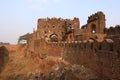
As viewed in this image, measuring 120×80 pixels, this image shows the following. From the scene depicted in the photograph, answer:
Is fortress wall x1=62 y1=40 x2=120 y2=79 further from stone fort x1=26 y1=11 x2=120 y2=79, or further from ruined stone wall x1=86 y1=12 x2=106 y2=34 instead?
ruined stone wall x1=86 y1=12 x2=106 y2=34

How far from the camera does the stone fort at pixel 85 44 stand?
13732mm

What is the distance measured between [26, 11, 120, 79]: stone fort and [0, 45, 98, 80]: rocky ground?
96 centimetres

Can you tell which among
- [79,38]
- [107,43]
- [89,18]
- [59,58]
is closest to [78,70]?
[107,43]

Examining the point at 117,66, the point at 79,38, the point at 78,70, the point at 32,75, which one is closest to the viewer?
the point at 117,66

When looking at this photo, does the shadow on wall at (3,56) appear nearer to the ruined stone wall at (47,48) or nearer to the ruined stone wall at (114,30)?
the ruined stone wall at (47,48)

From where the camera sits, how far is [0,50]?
42.1 m

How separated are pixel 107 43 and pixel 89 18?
2559cm

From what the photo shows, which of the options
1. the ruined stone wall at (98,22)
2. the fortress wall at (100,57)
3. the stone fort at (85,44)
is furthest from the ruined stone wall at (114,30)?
the fortress wall at (100,57)

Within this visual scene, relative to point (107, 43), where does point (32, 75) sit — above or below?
below

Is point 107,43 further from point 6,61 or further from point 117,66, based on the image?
point 6,61

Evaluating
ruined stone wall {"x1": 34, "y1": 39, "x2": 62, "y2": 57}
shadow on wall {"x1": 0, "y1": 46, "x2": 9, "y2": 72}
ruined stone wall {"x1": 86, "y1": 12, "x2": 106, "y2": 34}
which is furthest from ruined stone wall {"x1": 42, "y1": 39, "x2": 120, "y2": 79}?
shadow on wall {"x1": 0, "y1": 46, "x2": 9, "y2": 72}

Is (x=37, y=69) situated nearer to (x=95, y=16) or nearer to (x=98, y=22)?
(x=98, y=22)

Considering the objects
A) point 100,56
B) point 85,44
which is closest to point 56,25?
point 85,44

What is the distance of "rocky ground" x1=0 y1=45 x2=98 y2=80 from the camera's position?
20.1 m
